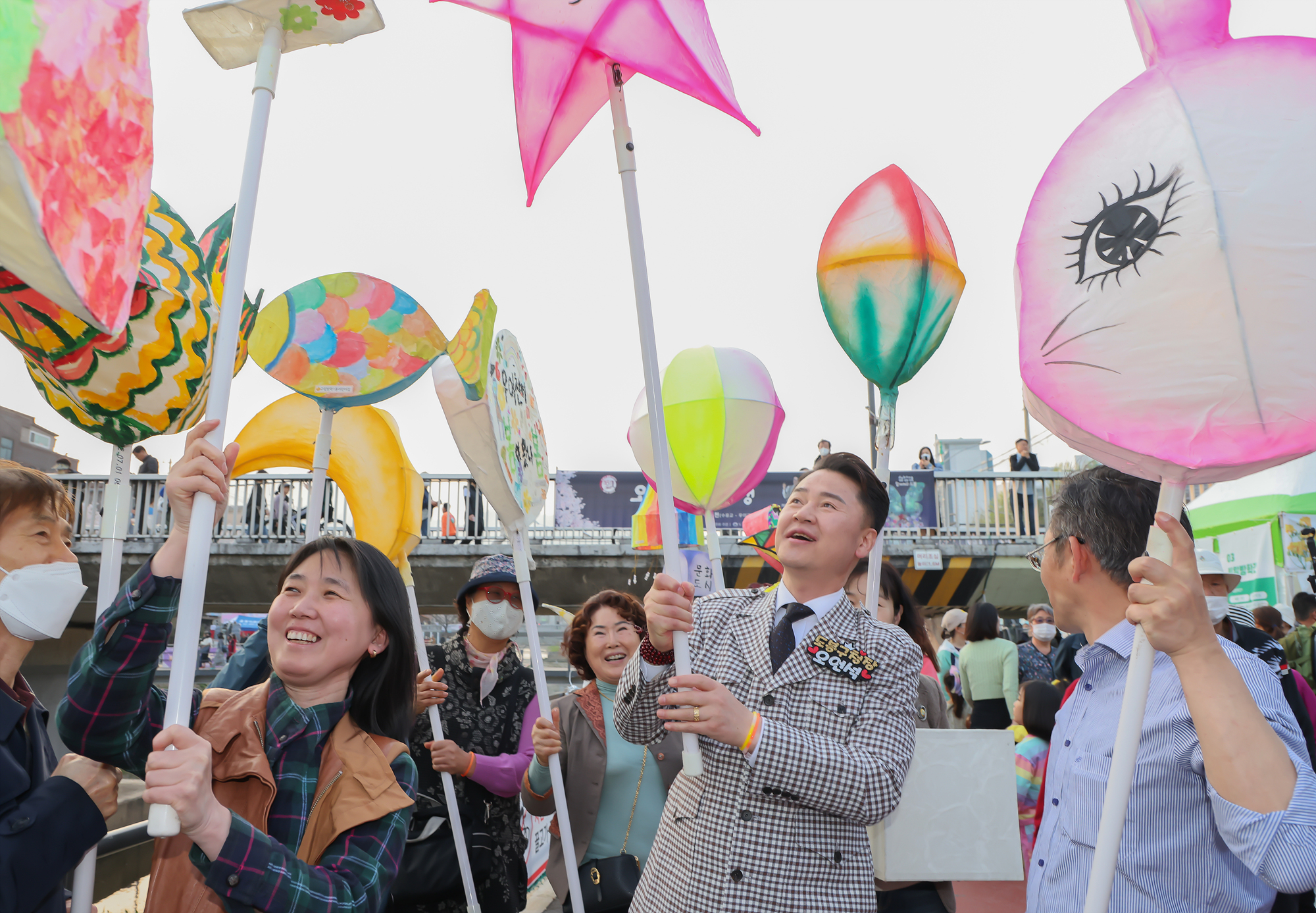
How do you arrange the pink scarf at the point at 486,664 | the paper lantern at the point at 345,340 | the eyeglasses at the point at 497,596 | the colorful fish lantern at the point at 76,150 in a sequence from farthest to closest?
the eyeglasses at the point at 497,596, the pink scarf at the point at 486,664, the paper lantern at the point at 345,340, the colorful fish lantern at the point at 76,150

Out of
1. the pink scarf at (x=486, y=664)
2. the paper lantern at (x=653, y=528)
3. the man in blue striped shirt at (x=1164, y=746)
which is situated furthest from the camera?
the paper lantern at (x=653, y=528)

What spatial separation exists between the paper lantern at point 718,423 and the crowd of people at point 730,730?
5.99ft

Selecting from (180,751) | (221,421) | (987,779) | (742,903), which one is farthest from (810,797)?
(221,421)

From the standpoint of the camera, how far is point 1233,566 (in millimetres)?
7203

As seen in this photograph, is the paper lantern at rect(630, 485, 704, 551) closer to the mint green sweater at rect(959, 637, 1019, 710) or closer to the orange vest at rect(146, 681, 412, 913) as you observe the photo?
the mint green sweater at rect(959, 637, 1019, 710)

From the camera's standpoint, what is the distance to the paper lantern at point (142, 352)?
1574 mm

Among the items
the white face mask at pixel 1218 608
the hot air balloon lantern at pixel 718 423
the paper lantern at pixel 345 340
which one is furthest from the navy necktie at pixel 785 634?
the hot air balloon lantern at pixel 718 423

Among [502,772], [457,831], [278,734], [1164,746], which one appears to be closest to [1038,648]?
[502,772]

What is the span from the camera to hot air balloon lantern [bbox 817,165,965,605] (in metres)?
2.44

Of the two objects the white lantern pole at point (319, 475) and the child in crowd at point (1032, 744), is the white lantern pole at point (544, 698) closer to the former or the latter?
the white lantern pole at point (319, 475)

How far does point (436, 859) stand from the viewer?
2799 mm

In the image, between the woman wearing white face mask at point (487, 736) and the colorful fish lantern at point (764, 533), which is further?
the colorful fish lantern at point (764, 533)

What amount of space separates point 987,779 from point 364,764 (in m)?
1.24

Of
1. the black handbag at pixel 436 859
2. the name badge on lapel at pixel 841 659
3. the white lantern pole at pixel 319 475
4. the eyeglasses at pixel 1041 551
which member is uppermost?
the white lantern pole at pixel 319 475
